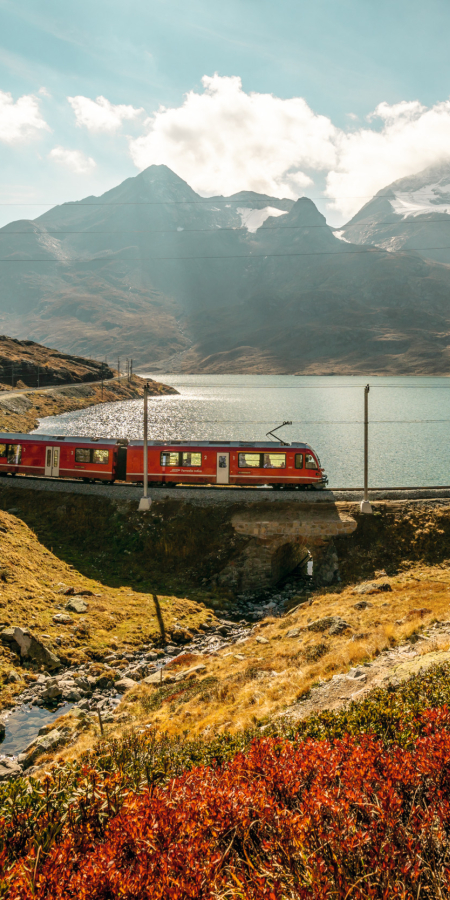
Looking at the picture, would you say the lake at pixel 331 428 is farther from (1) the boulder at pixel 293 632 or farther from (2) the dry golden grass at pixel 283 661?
(1) the boulder at pixel 293 632

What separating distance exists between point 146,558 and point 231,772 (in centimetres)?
2379

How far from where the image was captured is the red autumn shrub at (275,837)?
14.8ft

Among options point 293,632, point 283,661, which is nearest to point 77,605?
point 293,632

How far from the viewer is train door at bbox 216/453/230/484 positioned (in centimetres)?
3309

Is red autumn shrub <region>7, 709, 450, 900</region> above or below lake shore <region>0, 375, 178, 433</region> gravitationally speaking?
below

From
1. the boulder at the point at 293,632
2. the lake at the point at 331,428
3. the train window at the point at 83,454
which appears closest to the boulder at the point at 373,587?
the boulder at the point at 293,632

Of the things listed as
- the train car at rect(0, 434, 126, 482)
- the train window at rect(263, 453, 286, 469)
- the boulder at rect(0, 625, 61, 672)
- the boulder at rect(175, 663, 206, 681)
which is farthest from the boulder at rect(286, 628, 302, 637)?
the train car at rect(0, 434, 126, 482)

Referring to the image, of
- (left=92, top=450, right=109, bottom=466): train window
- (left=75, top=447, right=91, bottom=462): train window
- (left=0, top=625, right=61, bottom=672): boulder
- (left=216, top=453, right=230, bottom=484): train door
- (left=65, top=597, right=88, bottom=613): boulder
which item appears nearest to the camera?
(left=0, top=625, right=61, bottom=672): boulder

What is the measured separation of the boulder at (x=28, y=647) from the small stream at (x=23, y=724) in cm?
233

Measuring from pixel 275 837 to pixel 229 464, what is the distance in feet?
92.1

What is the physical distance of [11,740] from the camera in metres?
15.9

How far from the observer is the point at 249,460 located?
3281 cm

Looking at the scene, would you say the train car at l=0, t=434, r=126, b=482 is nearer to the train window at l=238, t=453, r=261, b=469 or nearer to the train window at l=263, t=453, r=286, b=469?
the train window at l=238, t=453, r=261, b=469

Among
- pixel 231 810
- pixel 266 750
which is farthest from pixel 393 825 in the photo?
pixel 266 750
